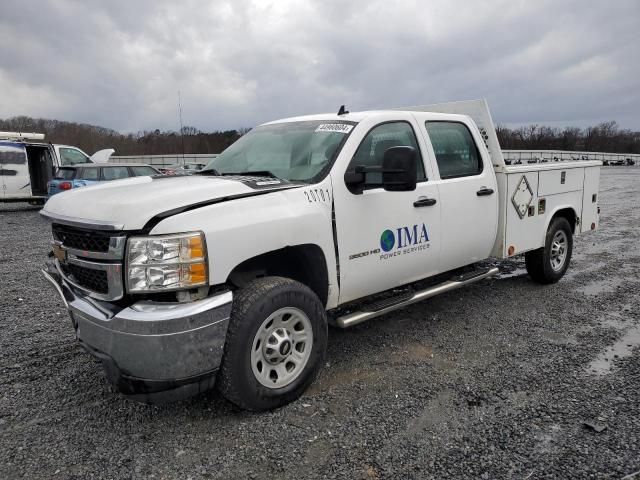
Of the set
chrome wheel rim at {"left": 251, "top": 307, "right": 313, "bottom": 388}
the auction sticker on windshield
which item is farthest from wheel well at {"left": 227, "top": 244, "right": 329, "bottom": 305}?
the auction sticker on windshield

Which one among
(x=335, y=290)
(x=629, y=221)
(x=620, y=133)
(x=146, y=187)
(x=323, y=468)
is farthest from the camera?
(x=620, y=133)

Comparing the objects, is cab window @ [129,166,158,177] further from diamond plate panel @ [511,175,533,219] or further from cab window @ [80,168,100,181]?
diamond plate panel @ [511,175,533,219]

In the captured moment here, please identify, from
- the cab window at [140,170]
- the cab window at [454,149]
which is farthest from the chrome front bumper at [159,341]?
the cab window at [140,170]

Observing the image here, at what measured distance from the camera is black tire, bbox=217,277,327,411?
281 centimetres

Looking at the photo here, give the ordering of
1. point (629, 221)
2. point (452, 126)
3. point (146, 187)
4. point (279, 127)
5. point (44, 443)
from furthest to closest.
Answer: point (629, 221), point (452, 126), point (279, 127), point (146, 187), point (44, 443)

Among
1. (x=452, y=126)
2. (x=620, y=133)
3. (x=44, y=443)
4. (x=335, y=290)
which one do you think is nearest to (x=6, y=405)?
(x=44, y=443)

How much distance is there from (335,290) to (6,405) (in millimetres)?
2376

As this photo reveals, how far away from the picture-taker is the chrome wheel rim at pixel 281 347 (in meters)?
3.00

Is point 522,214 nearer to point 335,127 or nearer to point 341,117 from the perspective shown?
point 341,117

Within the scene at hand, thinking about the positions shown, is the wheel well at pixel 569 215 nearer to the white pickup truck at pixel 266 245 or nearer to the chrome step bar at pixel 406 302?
the white pickup truck at pixel 266 245

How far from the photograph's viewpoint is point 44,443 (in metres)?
2.79

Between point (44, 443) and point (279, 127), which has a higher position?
point (279, 127)

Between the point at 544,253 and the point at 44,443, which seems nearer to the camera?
the point at 44,443

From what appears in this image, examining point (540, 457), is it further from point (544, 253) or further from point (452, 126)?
point (544, 253)
